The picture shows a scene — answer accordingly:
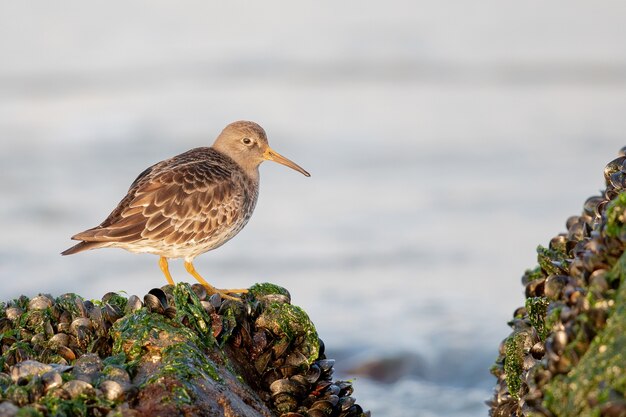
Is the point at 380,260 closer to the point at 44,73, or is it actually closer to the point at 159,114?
the point at 159,114

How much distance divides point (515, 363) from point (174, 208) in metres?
2.72

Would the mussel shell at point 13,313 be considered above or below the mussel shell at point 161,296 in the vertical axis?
below

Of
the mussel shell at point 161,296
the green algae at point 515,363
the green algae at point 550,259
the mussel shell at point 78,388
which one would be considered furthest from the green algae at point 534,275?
the mussel shell at point 78,388

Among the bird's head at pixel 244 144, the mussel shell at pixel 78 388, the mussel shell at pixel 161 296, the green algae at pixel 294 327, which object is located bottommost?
the mussel shell at pixel 78 388

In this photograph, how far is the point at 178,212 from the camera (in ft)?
23.0

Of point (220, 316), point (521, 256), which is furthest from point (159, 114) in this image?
point (220, 316)

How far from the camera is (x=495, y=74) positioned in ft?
54.7

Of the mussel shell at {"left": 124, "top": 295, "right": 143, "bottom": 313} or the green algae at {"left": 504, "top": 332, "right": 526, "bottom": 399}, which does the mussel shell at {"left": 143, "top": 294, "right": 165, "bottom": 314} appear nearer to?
the mussel shell at {"left": 124, "top": 295, "right": 143, "bottom": 313}

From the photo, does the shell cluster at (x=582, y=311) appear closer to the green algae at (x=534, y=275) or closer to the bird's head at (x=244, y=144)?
the green algae at (x=534, y=275)

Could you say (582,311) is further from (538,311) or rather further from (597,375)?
(538,311)

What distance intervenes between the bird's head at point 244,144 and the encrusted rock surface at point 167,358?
226 cm

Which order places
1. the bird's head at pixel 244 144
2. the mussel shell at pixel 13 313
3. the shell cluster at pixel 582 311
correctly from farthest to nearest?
the bird's head at pixel 244 144
the mussel shell at pixel 13 313
the shell cluster at pixel 582 311

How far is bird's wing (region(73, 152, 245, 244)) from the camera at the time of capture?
6855mm

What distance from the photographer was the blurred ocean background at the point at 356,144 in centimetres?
981
